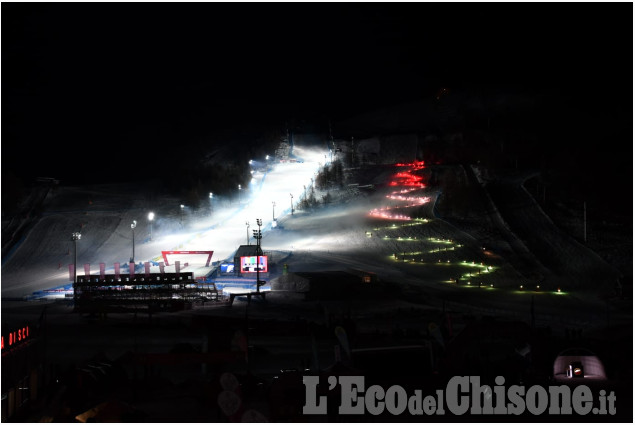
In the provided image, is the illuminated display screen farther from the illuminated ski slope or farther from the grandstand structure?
the illuminated ski slope

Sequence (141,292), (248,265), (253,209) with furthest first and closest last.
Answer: (253,209), (248,265), (141,292)

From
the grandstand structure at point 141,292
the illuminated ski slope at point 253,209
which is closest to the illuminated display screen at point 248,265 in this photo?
the grandstand structure at point 141,292

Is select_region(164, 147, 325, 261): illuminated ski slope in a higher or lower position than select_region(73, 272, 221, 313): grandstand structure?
higher

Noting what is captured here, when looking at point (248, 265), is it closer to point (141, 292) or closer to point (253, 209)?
point (141, 292)

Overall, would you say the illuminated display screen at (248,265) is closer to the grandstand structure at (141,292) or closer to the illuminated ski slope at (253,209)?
the grandstand structure at (141,292)

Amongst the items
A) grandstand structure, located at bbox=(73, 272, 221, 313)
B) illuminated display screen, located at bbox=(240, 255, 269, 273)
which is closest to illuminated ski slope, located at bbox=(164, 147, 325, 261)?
illuminated display screen, located at bbox=(240, 255, 269, 273)

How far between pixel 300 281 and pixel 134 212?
97.9 ft

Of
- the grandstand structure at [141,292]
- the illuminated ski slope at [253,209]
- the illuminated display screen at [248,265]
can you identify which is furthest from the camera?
the illuminated ski slope at [253,209]

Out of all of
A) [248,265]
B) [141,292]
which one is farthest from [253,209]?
[141,292]

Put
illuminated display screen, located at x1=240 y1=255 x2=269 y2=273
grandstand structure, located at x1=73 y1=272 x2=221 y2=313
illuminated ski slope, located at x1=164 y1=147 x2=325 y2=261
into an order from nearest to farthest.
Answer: grandstand structure, located at x1=73 y1=272 x2=221 y2=313
illuminated display screen, located at x1=240 y1=255 x2=269 y2=273
illuminated ski slope, located at x1=164 y1=147 x2=325 y2=261

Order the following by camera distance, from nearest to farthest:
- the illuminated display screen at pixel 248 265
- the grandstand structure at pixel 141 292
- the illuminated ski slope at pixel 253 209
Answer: the grandstand structure at pixel 141 292
the illuminated display screen at pixel 248 265
the illuminated ski slope at pixel 253 209

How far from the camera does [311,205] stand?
2494 inches

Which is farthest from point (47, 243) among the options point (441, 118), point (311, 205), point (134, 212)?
point (441, 118)

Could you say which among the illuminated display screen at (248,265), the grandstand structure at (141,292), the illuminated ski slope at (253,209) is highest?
the illuminated ski slope at (253,209)
